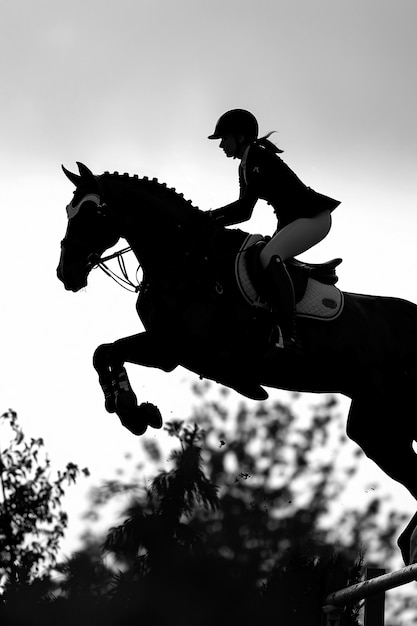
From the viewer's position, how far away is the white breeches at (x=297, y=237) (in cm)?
1003

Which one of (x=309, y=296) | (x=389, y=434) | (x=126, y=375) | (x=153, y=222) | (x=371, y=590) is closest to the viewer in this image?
(x=371, y=590)

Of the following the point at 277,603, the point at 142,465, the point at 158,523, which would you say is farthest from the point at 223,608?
the point at 142,465

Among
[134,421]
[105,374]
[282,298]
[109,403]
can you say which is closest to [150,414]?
[134,421]

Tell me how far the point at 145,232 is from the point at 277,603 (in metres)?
6.91

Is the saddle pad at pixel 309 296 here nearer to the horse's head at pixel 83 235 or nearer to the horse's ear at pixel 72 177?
the horse's head at pixel 83 235

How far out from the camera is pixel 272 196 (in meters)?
10.3

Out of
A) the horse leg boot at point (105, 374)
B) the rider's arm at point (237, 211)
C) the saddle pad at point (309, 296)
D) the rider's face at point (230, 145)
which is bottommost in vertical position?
the horse leg boot at point (105, 374)

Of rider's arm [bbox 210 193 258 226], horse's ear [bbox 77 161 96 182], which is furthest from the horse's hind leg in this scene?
horse's ear [bbox 77 161 96 182]

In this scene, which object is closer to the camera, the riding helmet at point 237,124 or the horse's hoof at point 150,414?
the horse's hoof at point 150,414

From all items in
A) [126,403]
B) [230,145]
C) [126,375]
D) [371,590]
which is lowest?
[371,590]

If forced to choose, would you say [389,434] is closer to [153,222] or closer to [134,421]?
[134,421]

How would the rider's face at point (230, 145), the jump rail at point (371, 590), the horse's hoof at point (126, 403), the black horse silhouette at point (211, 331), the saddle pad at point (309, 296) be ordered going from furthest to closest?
the rider's face at point (230, 145)
the saddle pad at point (309, 296)
the black horse silhouette at point (211, 331)
the horse's hoof at point (126, 403)
the jump rail at point (371, 590)

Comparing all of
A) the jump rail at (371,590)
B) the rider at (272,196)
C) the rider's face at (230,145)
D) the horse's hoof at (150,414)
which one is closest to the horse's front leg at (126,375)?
the horse's hoof at (150,414)

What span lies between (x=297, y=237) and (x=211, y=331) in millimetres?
1110
